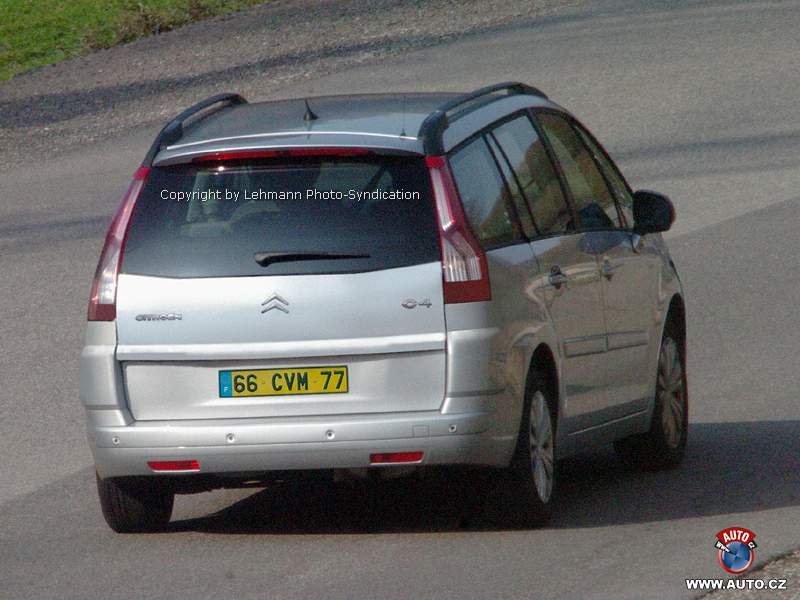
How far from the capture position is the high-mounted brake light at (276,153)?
7.39 metres

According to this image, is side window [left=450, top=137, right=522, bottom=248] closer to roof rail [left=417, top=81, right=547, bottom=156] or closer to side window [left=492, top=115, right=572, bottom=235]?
roof rail [left=417, top=81, right=547, bottom=156]

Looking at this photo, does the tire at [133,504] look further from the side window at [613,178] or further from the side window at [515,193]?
the side window at [613,178]

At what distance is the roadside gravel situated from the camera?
22172 millimetres

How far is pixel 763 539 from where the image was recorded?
7277 millimetres

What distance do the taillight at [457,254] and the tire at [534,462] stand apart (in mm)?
559

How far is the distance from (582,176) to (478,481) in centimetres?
193

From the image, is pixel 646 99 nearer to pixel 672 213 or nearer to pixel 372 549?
pixel 672 213

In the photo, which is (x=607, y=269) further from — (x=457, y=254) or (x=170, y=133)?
(x=170, y=133)

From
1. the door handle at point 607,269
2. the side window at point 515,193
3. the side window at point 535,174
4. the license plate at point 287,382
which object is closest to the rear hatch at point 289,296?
the license plate at point 287,382

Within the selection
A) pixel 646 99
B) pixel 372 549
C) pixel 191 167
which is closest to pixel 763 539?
pixel 372 549

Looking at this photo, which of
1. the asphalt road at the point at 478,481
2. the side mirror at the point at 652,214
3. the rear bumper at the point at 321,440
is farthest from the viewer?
the side mirror at the point at 652,214

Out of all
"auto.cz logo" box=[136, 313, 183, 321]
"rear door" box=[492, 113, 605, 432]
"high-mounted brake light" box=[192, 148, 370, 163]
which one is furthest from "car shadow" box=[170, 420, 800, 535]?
"high-mounted brake light" box=[192, 148, 370, 163]

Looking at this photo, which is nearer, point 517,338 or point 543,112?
point 517,338

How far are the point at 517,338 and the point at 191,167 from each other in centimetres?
153
